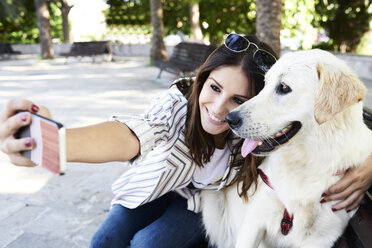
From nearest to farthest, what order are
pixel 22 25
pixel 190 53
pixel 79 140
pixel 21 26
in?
1. pixel 79 140
2. pixel 190 53
3. pixel 21 26
4. pixel 22 25

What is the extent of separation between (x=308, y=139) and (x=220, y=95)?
0.54m

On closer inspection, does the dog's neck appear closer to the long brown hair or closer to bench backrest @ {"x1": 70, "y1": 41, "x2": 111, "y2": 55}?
the long brown hair

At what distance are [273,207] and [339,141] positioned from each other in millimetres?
481

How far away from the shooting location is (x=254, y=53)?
191cm

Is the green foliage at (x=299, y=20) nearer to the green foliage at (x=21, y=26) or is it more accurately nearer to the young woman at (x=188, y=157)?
the young woman at (x=188, y=157)

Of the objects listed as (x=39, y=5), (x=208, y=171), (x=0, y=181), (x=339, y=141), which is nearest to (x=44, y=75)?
(x=39, y=5)

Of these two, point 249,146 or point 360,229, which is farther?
point 249,146

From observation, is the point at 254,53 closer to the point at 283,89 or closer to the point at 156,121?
the point at 283,89

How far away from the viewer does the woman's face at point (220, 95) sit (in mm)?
1901

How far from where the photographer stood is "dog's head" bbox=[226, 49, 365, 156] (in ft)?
5.28

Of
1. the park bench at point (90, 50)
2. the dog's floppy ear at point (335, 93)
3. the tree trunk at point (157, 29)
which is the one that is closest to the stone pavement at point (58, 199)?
the dog's floppy ear at point (335, 93)

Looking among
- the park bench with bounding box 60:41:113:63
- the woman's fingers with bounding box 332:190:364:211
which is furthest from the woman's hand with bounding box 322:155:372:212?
the park bench with bounding box 60:41:113:63

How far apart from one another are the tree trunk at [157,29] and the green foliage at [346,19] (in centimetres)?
562

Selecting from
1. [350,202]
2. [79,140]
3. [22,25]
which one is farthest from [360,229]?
[22,25]
